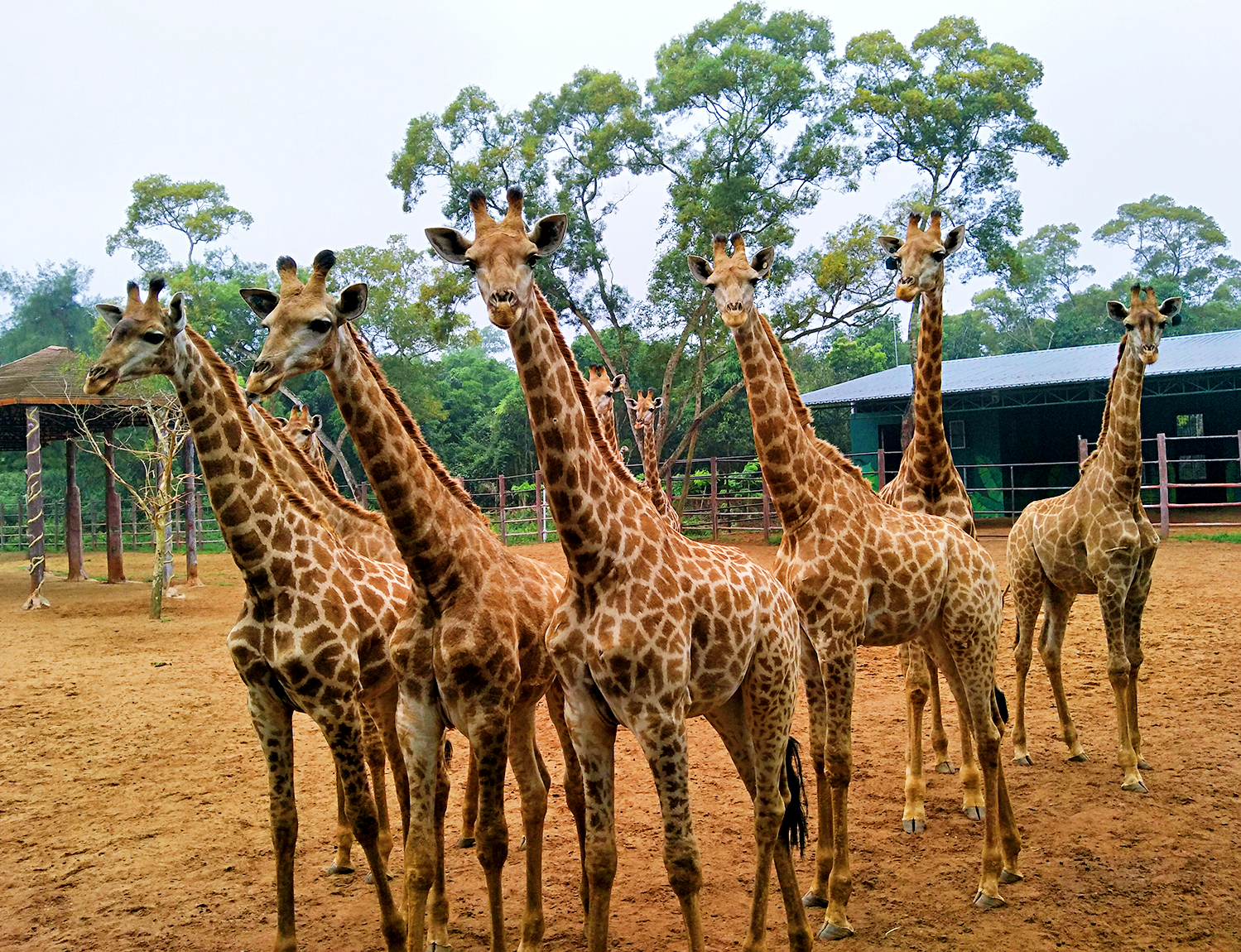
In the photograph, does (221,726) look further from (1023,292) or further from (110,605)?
(1023,292)

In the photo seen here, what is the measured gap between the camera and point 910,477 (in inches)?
268

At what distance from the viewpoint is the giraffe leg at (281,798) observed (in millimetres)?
4195

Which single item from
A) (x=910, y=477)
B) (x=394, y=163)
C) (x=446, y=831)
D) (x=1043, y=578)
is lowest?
(x=446, y=831)

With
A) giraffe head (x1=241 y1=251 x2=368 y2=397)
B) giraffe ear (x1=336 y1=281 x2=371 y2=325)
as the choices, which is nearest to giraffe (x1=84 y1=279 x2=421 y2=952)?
giraffe head (x1=241 y1=251 x2=368 y2=397)

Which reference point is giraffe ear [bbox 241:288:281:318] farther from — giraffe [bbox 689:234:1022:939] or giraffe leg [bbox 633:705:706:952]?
giraffe leg [bbox 633:705:706:952]

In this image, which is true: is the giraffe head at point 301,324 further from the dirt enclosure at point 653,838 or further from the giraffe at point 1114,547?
the giraffe at point 1114,547

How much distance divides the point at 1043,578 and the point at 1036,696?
1.83 m

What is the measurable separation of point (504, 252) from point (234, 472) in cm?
172

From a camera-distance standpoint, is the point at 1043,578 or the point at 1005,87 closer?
the point at 1043,578

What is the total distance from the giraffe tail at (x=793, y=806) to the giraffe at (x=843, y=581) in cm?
19

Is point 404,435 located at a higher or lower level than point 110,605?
higher

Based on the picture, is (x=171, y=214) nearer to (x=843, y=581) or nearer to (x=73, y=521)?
(x=73, y=521)

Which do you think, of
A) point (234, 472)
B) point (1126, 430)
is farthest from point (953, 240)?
point (234, 472)

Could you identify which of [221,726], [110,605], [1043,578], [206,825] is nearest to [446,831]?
[206,825]
